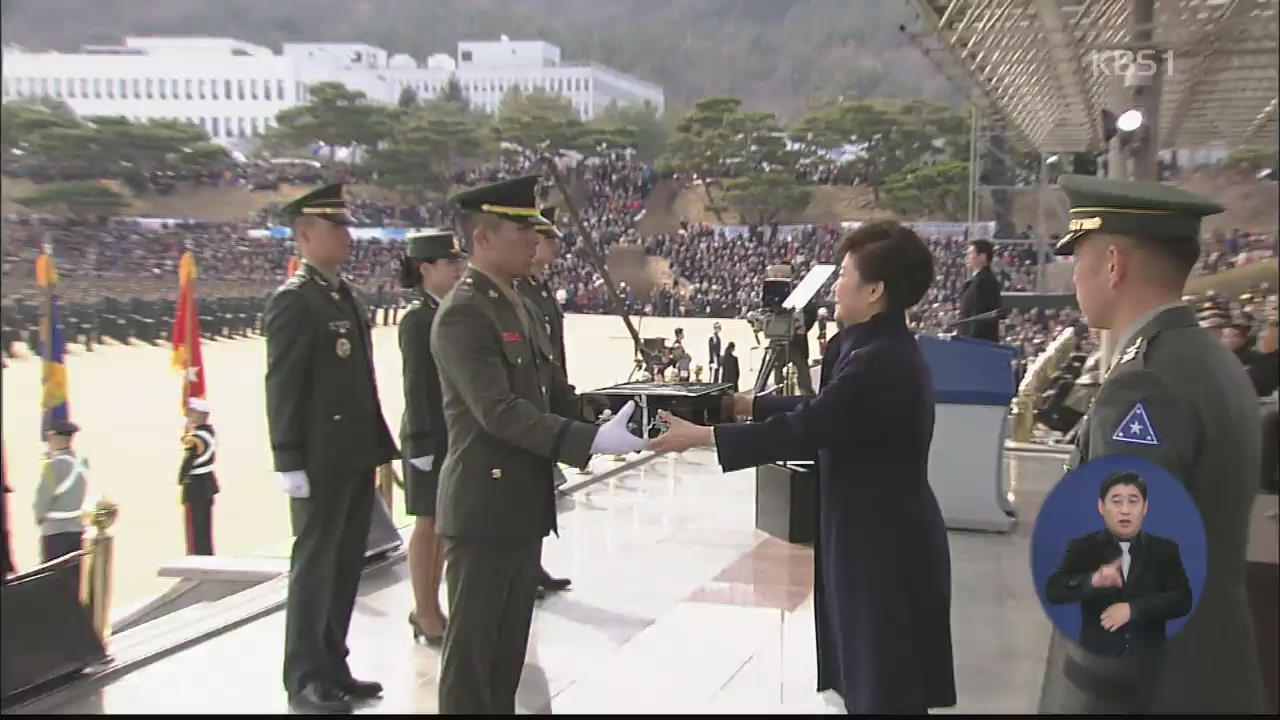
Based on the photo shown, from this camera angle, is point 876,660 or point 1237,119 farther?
point 1237,119

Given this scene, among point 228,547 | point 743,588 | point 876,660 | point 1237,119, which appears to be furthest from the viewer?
point 1237,119

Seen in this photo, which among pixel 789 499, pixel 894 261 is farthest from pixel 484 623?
pixel 789 499

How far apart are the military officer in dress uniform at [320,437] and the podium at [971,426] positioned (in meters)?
2.98

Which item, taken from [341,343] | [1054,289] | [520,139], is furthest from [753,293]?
[341,343]

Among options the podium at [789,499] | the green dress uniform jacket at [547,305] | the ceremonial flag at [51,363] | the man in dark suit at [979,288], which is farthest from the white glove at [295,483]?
the man in dark suit at [979,288]

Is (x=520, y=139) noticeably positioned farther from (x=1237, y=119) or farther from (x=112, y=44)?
(x=1237, y=119)

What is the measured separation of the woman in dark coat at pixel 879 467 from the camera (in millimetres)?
1952

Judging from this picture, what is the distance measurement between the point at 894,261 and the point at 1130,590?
2.90ft

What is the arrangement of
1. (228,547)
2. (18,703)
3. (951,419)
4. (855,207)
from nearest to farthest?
1. (18,703)
2. (951,419)
3. (228,547)
4. (855,207)

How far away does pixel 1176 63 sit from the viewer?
991 cm

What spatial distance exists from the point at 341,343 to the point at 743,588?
213cm

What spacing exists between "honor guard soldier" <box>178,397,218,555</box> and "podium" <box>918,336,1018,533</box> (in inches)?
209

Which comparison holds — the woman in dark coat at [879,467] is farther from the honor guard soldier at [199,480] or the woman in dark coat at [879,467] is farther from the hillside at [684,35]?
the hillside at [684,35]

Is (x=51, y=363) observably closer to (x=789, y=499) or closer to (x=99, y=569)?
(x=99, y=569)
